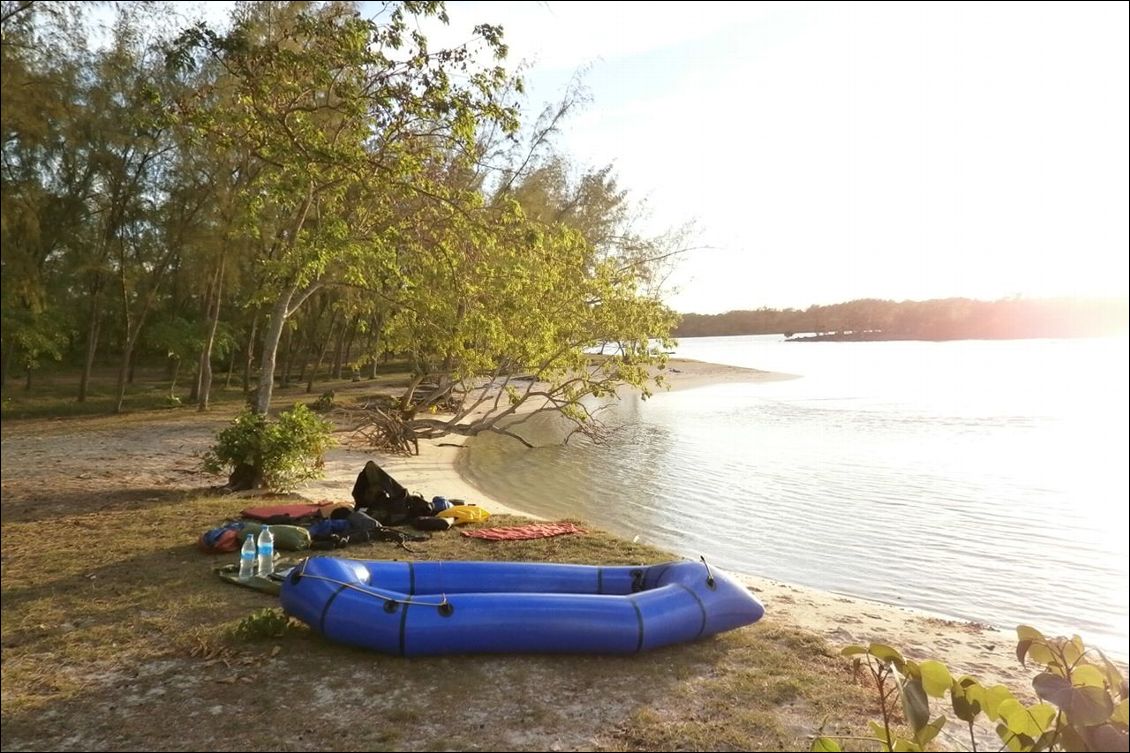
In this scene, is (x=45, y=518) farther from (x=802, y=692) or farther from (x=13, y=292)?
(x=802, y=692)

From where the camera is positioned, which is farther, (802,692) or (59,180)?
(59,180)

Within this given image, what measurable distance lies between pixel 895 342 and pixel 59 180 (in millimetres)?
88266

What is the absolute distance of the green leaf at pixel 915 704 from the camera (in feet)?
6.42

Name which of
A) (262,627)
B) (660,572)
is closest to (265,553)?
(262,627)

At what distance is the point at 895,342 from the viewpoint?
3487 inches

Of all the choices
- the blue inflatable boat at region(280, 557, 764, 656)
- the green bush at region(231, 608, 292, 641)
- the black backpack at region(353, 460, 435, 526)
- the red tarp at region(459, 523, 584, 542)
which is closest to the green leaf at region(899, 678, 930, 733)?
the blue inflatable boat at region(280, 557, 764, 656)

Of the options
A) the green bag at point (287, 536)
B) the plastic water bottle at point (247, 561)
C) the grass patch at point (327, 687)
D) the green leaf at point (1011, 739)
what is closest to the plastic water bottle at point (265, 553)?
the plastic water bottle at point (247, 561)

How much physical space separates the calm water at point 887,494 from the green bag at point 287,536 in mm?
4233

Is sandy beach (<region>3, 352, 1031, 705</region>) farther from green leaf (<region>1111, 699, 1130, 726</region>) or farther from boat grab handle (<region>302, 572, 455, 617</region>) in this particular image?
green leaf (<region>1111, 699, 1130, 726</region>)

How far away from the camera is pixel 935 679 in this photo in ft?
6.77

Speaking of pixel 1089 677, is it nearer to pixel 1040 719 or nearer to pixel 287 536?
pixel 1040 719

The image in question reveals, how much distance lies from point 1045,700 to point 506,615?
9.85ft

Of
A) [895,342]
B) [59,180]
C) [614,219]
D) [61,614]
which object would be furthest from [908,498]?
[895,342]

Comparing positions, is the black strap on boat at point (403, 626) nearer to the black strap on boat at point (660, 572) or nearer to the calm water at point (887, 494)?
the black strap on boat at point (660, 572)
